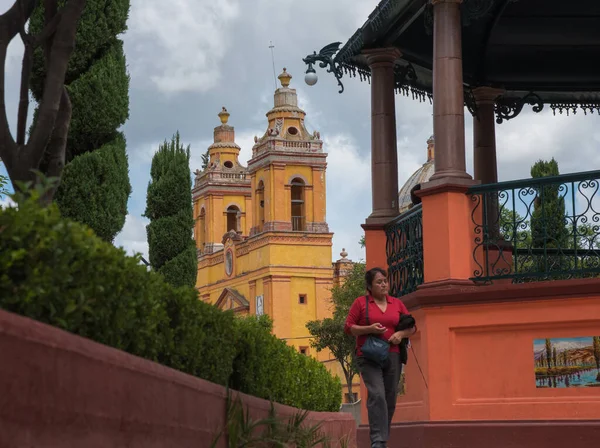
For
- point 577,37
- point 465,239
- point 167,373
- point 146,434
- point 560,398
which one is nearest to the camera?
point 146,434

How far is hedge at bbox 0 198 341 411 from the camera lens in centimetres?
495

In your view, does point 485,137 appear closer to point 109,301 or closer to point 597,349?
point 597,349

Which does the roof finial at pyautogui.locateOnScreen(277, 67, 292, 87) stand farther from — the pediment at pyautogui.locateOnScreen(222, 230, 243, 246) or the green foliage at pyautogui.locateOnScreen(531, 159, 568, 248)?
the green foliage at pyautogui.locateOnScreen(531, 159, 568, 248)

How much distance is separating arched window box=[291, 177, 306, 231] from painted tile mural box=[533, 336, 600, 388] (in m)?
94.3

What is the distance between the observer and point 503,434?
399 inches

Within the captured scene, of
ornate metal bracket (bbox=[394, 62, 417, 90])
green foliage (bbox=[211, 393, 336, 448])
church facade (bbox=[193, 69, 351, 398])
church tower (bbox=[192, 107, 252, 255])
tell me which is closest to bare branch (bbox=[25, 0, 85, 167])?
green foliage (bbox=[211, 393, 336, 448])

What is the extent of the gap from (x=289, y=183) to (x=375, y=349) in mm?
94848

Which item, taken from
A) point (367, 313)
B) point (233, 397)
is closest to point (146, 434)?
point (233, 397)

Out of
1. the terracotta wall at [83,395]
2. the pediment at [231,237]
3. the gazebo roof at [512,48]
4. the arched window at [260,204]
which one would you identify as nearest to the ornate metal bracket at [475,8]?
the gazebo roof at [512,48]

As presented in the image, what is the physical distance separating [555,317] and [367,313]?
1.91 m

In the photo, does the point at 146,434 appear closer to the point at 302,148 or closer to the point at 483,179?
the point at 483,179

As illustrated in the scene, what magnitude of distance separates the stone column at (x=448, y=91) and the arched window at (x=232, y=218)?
109 metres

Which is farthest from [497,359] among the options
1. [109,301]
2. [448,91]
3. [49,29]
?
[109,301]

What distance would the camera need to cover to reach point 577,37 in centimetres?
1470
